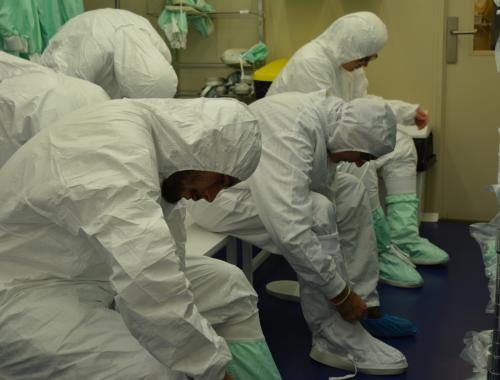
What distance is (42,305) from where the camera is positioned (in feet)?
4.96

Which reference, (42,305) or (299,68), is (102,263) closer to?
(42,305)

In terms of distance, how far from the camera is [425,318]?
2.79 metres

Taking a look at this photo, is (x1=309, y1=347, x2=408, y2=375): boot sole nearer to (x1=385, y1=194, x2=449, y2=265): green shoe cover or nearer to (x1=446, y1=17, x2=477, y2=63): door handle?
(x1=385, y1=194, x2=449, y2=265): green shoe cover

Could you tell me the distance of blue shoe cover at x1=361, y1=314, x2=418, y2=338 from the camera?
2600 millimetres

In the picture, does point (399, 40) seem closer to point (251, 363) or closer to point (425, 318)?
point (425, 318)

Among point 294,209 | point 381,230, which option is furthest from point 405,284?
point 294,209

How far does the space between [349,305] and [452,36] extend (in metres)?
2.26

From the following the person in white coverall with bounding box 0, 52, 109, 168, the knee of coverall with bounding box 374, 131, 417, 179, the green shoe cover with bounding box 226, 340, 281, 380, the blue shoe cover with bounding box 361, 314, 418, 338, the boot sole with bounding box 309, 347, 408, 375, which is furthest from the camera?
the knee of coverall with bounding box 374, 131, 417, 179

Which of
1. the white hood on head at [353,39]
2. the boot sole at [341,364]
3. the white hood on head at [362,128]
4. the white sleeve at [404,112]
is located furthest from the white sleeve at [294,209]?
the white sleeve at [404,112]

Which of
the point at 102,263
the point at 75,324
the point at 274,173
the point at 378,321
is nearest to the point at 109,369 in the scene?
the point at 75,324

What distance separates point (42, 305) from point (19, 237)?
0.14 metres

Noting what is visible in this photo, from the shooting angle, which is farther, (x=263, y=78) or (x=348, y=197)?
(x=263, y=78)

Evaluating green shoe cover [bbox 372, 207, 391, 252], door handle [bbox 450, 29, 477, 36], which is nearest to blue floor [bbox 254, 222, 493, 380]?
green shoe cover [bbox 372, 207, 391, 252]

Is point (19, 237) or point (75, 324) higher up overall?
point (19, 237)
